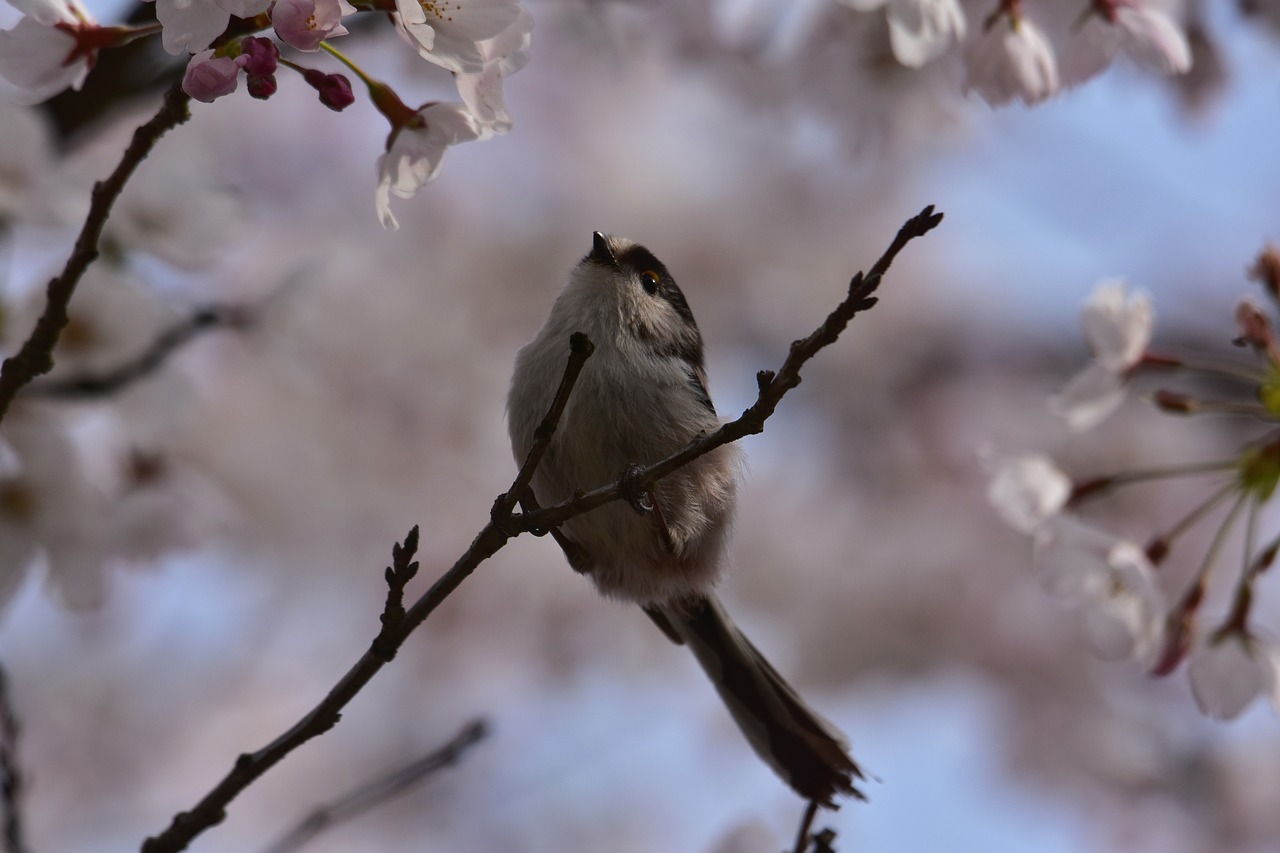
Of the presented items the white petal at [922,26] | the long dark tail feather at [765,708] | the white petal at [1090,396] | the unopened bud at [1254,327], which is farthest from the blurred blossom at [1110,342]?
the long dark tail feather at [765,708]

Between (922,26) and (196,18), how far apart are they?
4.14 ft

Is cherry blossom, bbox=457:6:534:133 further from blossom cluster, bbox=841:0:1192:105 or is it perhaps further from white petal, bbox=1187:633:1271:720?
white petal, bbox=1187:633:1271:720

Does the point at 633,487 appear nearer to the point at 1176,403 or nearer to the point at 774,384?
the point at 774,384

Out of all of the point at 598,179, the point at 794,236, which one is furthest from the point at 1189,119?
the point at 598,179

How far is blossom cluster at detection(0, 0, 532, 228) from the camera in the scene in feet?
4.29

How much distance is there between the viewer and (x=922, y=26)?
209 centimetres

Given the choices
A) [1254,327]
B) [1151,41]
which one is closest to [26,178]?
[1151,41]

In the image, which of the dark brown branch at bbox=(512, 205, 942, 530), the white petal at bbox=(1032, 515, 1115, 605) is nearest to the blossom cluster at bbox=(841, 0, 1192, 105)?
the white petal at bbox=(1032, 515, 1115, 605)

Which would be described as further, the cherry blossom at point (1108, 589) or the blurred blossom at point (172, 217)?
the blurred blossom at point (172, 217)

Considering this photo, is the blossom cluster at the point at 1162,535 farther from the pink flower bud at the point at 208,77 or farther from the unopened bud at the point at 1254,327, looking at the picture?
the pink flower bud at the point at 208,77

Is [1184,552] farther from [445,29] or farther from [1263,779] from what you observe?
[445,29]

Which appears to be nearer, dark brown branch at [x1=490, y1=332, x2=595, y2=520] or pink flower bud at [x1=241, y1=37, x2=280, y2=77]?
pink flower bud at [x1=241, y1=37, x2=280, y2=77]

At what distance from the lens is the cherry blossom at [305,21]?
130 centimetres

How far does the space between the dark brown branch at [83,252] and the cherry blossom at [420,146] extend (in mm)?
261
